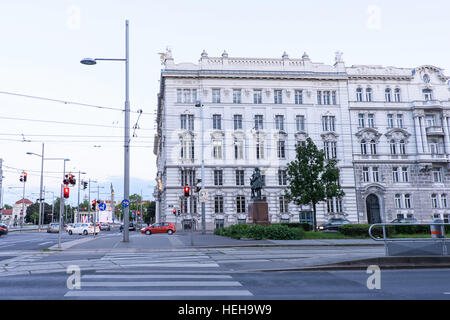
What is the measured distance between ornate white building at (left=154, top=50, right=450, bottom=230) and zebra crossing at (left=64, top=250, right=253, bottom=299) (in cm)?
3463

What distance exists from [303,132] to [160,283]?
42.2 m

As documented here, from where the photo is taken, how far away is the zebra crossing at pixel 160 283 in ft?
23.5

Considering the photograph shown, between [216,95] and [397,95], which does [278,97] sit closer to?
[216,95]

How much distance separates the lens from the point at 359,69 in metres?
50.8

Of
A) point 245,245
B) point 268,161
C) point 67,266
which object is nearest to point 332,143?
point 268,161

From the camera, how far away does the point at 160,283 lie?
840 centimetres

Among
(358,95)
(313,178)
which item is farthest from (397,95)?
(313,178)

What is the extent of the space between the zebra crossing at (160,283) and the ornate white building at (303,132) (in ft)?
114

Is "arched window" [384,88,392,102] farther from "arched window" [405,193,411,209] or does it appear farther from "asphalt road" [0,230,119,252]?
"asphalt road" [0,230,119,252]

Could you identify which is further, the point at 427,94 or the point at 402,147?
the point at 427,94

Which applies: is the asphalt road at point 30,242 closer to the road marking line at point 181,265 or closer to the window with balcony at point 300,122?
the road marking line at point 181,265

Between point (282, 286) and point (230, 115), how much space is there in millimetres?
40580
